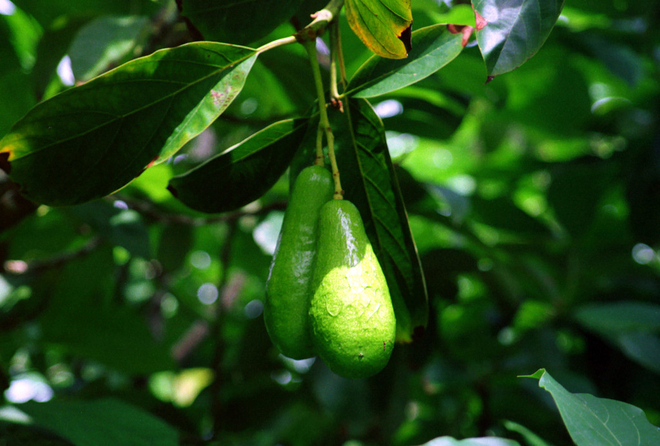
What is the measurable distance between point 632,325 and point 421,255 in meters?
0.74

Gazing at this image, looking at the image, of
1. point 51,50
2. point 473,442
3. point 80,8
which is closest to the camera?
point 473,442

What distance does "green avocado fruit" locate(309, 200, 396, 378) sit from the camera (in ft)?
1.98

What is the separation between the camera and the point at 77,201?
70cm

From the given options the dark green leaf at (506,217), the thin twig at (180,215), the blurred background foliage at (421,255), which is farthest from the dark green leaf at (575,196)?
the thin twig at (180,215)

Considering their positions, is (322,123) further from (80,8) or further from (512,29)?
(80,8)

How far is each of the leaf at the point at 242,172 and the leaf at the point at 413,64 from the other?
0.42ft

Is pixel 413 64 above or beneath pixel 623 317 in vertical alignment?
above

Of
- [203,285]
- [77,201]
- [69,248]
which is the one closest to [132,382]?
[69,248]

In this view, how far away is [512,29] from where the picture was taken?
2.17 ft

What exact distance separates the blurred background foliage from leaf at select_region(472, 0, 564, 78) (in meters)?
0.53

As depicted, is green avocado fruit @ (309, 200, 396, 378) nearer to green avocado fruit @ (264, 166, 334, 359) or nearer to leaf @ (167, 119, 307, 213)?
green avocado fruit @ (264, 166, 334, 359)

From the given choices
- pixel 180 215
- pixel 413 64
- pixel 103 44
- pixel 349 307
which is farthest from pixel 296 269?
pixel 180 215

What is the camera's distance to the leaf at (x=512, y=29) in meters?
0.65

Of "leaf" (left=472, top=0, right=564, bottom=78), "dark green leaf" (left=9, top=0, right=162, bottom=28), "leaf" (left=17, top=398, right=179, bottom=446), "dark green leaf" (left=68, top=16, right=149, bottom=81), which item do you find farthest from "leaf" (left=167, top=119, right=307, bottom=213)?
"dark green leaf" (left=9, top=0, right=162, bottom=28)
